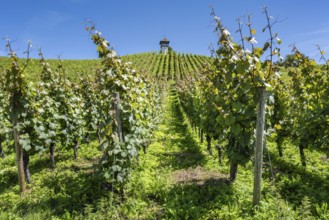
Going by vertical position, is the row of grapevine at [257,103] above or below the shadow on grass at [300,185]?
above

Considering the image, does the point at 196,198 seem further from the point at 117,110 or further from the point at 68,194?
the point at 68,194

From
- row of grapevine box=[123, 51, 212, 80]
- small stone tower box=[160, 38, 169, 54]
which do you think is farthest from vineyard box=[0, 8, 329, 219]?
small stone tower box=[160, 38, 169, 54]

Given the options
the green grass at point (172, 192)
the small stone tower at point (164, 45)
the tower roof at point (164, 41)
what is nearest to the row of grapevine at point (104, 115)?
the green grass at point (172, 192)

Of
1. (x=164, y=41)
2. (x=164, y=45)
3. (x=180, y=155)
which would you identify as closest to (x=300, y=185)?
(x=180, y=155)

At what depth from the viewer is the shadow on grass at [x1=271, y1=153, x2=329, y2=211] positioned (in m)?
7.44

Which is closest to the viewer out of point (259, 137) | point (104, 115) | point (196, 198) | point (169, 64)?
point (259, 137)

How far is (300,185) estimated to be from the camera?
8.24 meters

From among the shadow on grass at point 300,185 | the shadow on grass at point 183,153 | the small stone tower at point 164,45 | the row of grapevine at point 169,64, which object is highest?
the small stone tower at point 164,45

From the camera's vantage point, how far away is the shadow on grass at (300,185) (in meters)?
7.44

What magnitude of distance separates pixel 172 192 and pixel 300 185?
3624 mm

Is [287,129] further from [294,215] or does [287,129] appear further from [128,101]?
[128,101]

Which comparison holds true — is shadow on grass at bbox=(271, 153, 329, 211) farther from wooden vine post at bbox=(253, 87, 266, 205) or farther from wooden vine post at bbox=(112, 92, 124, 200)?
wooden vine post at bbox=(112, 92, 124, 200)

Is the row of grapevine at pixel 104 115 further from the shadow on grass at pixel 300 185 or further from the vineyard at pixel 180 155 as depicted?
the shadow on grass at pixel 300 185

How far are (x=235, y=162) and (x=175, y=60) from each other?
76.8m
